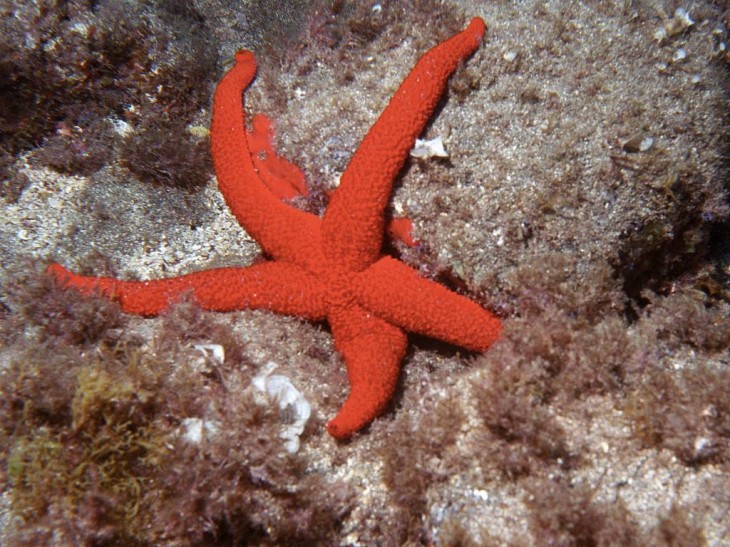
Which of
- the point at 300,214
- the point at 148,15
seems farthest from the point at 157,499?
the point at 148,15

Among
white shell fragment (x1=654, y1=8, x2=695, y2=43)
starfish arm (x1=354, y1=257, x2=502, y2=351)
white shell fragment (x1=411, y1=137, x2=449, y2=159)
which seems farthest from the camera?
white shell fragment (x1=654, y1=8, x2=695, y2=43)

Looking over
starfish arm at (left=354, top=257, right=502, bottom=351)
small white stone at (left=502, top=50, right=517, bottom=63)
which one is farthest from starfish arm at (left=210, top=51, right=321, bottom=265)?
small white stone at (left=502, top=50, right=517, bottom=63)

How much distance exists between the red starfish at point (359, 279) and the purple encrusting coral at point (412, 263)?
0.67ft

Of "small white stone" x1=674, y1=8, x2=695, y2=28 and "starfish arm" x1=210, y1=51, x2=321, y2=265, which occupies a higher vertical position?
"small white stone" x1=674, y1=8, x2=695, y2=28

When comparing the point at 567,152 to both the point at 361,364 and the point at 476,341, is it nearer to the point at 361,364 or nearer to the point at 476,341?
the point at 476,341

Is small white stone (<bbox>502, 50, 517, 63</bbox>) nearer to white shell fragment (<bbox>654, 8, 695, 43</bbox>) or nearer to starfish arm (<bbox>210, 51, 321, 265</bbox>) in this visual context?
white shell fragment (<bbox>654, 8, 695, 43</bbox>)

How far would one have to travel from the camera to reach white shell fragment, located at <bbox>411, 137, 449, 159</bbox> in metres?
4.18

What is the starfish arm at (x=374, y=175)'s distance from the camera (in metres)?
4.07

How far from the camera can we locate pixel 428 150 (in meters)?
4.19

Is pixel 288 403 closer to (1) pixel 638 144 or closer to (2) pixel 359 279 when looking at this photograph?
(2) pixel 359 279

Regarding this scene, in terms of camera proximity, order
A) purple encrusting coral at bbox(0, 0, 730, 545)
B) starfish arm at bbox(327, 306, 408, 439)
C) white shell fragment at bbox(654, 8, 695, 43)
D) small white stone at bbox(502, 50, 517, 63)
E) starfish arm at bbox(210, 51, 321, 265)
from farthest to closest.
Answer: white shell fragment at bbox(654, 8, 695, 43) → small white stone at bbox(502, 50, 517, 63) → starfish arm at bbox(210, 51, 321, 265) → starfish arm at bbox(327, 306, 408, 439) → purple encrusting coral at bbox(0, 0, 730, 545)

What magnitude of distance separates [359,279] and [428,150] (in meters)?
1.24

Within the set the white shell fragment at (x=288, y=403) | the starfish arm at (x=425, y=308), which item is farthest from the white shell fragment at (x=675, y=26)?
the white shell fragment at (x=288, y=403)

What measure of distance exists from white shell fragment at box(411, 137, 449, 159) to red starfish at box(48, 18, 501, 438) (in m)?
0.08
